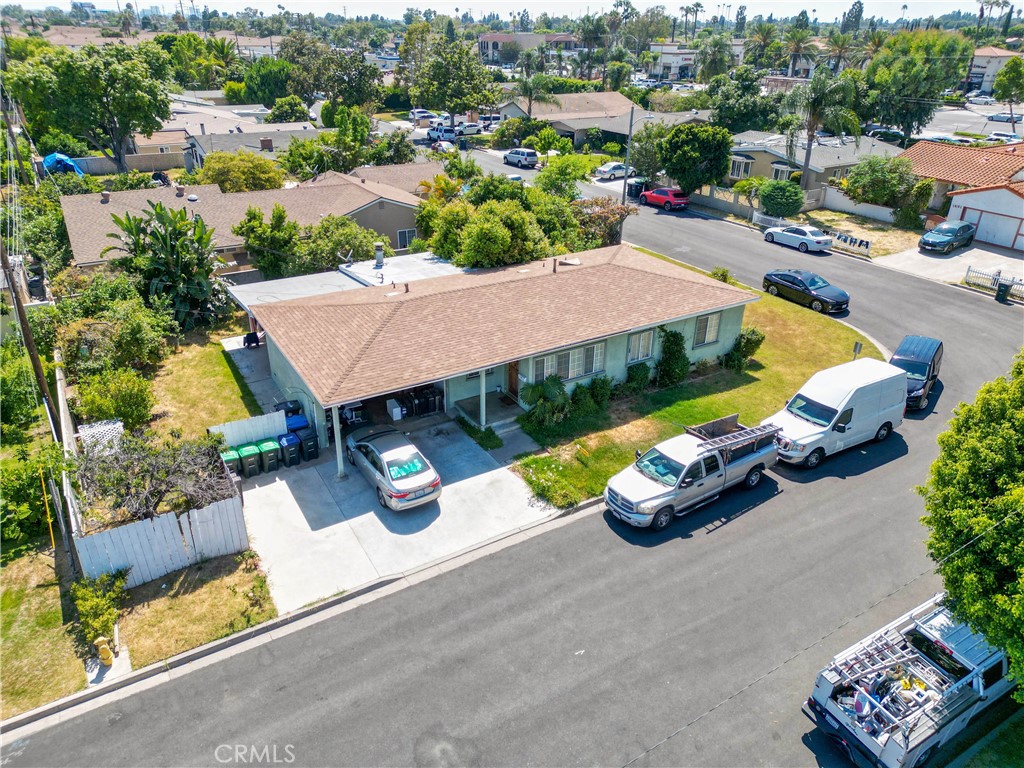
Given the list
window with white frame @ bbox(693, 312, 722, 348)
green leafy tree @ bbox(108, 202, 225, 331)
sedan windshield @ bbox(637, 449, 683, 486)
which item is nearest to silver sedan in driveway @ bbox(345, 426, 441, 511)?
sedan windshield @ bbox(637, 449, 683, 486)

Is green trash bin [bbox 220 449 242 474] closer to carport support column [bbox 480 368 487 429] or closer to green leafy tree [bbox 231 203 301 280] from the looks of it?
carport support column [bbox 480 368 487 429]

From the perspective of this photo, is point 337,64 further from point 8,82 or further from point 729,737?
point 729,737

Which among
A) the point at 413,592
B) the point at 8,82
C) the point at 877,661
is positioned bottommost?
the point at 413,592

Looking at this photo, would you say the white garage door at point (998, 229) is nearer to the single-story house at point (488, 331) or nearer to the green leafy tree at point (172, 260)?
the single-story house at point (488, 331)

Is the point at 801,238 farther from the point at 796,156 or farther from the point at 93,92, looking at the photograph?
the point at 93,92

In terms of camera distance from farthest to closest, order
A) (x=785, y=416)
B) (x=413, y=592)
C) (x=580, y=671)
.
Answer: (x=785, y=416) → (x=413, y=592) → (x=580, y=671)

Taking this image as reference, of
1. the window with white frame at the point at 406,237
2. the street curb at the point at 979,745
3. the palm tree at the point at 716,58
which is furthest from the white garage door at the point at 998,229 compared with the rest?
the palm tree at the point at 716,58

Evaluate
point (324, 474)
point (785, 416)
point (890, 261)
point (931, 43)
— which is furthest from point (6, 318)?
point (931, 43)
